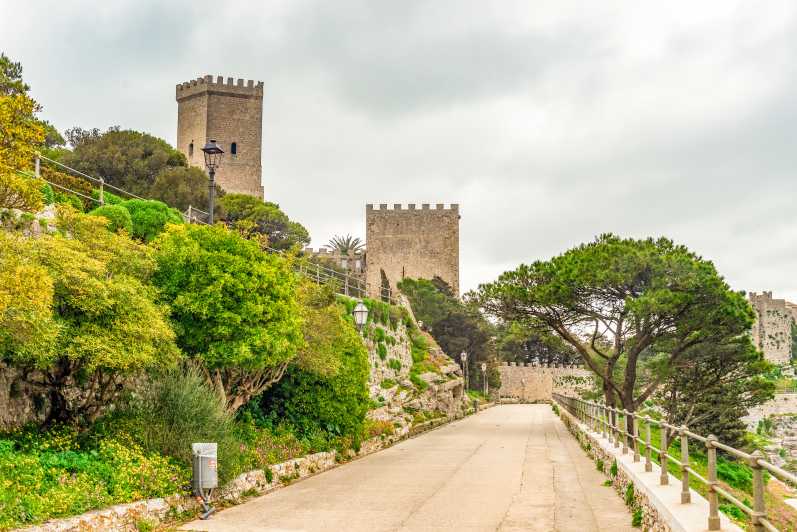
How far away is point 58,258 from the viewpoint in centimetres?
1035

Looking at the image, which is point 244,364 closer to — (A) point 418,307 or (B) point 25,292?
(B) point 25,292

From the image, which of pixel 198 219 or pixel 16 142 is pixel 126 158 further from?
pixel 16 142

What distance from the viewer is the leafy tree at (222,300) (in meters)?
13.7

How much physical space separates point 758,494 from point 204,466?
725cm

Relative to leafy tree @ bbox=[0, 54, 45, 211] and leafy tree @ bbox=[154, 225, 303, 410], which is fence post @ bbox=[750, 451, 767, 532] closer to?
leafy tree @ bbox=[0, 54, 45, 211]

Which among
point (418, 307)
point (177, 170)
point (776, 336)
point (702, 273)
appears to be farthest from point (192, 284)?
point (776, 336)

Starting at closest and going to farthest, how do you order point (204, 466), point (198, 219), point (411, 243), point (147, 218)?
1. point (204, 466)
2. point (147, 218)
3. point (198, 219)
4. point (411, 243)

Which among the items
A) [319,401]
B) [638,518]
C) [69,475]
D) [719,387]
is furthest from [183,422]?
[719,387]

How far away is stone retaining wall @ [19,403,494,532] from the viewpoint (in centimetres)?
849

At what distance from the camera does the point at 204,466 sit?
10891 mm

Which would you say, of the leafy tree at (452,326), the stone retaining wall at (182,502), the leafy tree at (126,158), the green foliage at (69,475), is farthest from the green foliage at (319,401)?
the leafy tree at (452,326)

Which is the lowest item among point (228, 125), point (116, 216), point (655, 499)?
point (655, 499)

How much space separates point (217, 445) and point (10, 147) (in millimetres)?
4849

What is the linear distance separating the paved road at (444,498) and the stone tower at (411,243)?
5447 cm
